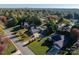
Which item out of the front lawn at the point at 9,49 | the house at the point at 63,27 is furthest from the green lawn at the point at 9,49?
the house at the point at 63,27

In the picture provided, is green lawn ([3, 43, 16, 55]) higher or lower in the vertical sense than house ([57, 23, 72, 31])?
lower

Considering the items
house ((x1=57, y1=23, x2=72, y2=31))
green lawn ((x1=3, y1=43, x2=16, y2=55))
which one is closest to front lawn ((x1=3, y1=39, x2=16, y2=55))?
green lawn ((x1=3, y1=43, x2=16, y2=55))

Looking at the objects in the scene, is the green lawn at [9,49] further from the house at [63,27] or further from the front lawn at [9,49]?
the house at [63,27]

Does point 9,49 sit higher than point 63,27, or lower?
lower

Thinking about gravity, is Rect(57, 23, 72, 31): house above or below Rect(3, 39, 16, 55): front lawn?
above

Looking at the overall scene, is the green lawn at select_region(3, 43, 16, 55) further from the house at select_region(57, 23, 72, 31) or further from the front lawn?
the house at select_region(57, 23, 72, 31)

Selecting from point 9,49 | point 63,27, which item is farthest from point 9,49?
point 63,27

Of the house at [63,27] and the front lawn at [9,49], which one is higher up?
the house at [63,27]

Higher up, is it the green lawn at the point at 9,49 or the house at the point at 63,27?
the house at the point at 63,27

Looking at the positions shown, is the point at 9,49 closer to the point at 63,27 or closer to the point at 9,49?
the point at 9,49
